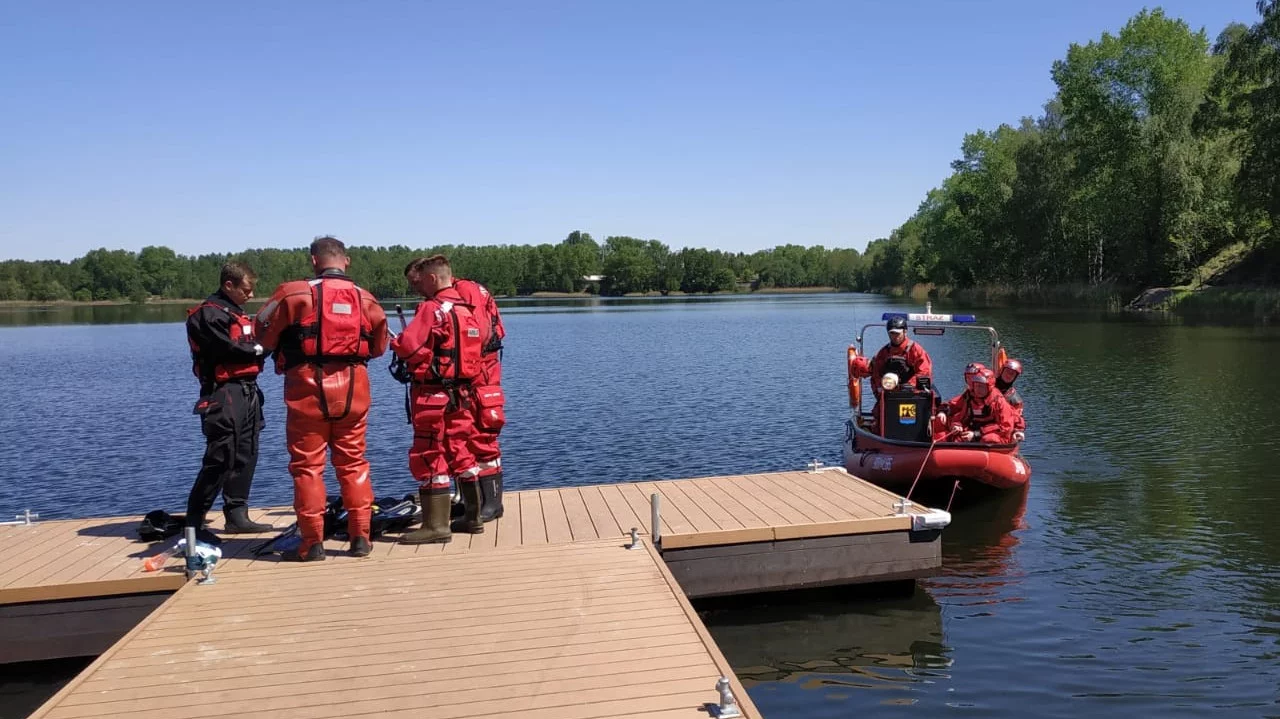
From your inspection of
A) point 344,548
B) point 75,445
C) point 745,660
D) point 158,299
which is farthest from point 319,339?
point 158,299

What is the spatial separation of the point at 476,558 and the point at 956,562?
184 inches

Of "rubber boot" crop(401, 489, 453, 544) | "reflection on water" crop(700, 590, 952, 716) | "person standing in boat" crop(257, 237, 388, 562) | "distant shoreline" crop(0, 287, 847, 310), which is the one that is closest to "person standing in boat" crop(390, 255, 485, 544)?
"rubber boot" crop(401, 489, 453, 544)

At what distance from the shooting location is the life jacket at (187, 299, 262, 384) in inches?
269

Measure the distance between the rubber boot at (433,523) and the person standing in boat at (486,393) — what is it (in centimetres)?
40

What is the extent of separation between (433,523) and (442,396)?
93 centimetres

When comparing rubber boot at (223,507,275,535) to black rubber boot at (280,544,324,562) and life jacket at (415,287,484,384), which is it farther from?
life jacket at (415,287,484,384)

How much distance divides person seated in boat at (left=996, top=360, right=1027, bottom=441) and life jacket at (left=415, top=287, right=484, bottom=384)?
673 centimetres

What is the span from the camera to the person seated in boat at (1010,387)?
1083cm

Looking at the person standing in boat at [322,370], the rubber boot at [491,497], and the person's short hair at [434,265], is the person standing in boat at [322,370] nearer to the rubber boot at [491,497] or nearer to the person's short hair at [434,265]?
the person's short hair at [434,265]

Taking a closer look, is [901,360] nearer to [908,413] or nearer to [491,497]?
[908,413]

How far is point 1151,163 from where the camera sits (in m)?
46.7

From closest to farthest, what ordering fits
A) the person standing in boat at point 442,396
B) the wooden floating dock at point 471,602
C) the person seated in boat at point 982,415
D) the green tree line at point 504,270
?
the wooden floating dock at point 471,602, the person standing in boat at point 442,396, the person seated in boat at point 982,415, the green tree line at point 504,270

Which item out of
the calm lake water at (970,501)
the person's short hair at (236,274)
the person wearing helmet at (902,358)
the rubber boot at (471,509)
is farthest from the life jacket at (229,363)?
the person wearing helmet at (902,358)

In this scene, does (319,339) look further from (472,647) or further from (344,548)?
(472,647)
